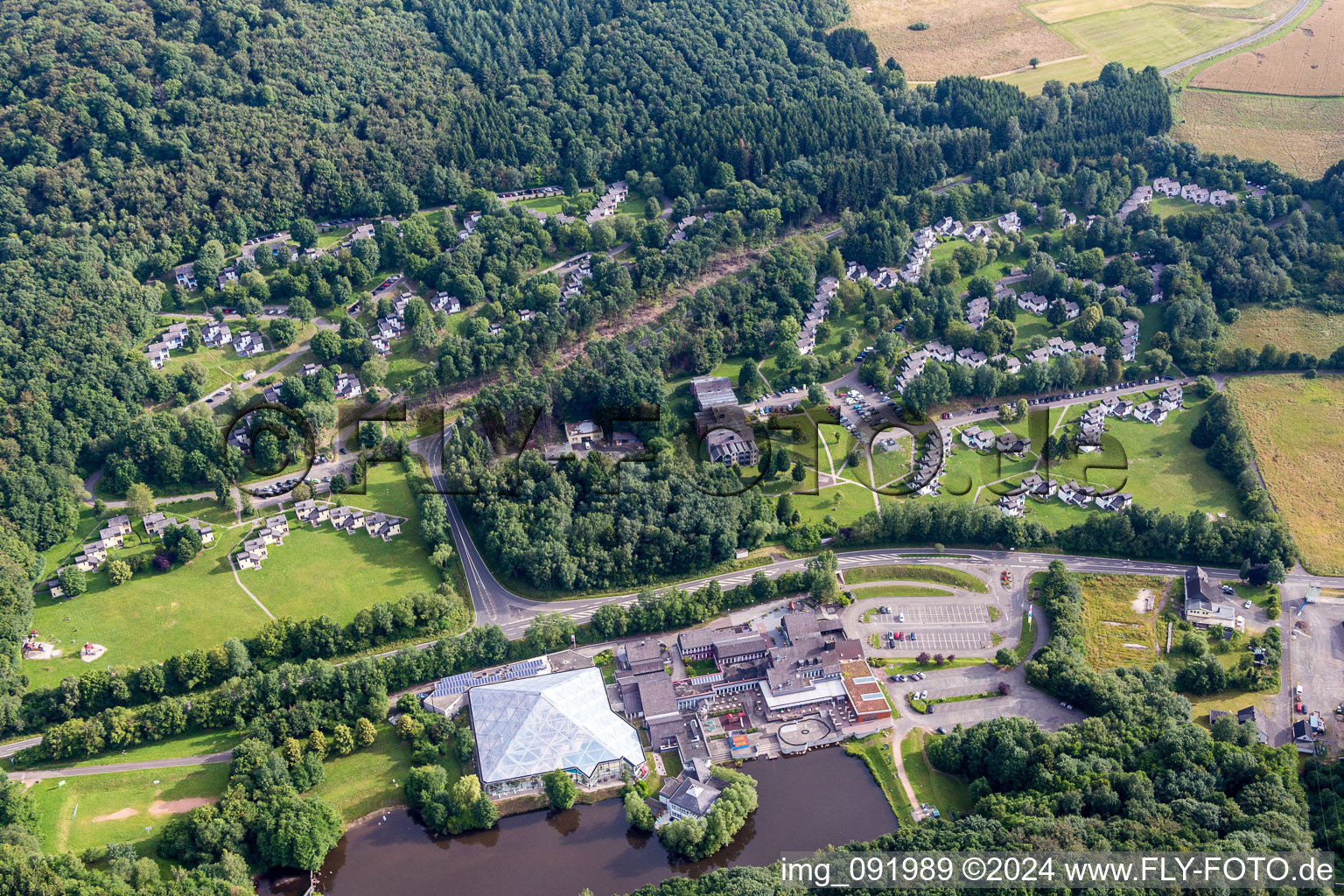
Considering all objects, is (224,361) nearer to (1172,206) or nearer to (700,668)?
(700,668)

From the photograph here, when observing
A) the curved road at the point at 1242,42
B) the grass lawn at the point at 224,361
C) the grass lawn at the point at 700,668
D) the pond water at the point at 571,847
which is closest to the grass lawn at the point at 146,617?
the grass lawn at the point at 224,361

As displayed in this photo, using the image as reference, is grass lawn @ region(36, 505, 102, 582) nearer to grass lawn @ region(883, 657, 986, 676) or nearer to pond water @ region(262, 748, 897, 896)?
pond water @ region(262, 748, 897, 896)

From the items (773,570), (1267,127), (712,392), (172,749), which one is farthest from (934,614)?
(1267,127)

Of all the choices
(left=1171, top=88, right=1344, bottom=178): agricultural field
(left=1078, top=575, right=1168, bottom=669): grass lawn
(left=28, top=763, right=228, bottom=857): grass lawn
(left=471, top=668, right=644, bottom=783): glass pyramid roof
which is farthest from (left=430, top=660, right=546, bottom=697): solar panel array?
(left=1171, top=88, right=1344, bottom=178): agricultural field

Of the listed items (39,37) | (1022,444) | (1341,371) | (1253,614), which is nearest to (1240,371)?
(1341,371)

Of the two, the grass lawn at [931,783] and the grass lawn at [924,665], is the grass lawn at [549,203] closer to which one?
the grass lawn at [924,665]

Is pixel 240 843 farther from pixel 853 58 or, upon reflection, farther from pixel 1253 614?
pixel 853 58

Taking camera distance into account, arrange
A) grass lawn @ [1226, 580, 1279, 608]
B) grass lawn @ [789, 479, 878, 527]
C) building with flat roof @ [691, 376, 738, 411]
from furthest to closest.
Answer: building with flat roof @ [691, 376, 738, 411]
grass lawn @ [789, 479, 878, 527]
grass lawn @ [1226, 580, 1279, 608]
